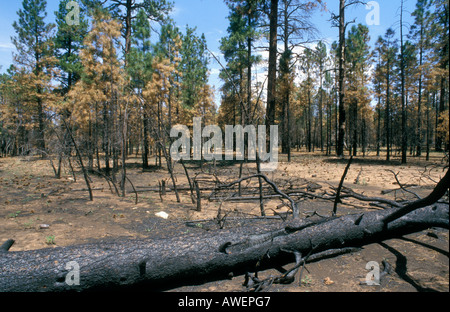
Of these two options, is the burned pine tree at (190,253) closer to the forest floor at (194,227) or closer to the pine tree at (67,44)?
the forest floor at (194,227)

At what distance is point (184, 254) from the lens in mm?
2904

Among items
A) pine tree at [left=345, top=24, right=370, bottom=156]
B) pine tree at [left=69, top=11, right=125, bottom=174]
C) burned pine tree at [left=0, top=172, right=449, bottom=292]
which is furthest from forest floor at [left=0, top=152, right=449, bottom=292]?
pine tree at [left=345, top=24, right=370, bottom=156]

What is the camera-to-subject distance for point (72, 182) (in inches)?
447

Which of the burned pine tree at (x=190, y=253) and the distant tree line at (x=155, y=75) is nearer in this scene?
the burned pine tree at (x=190, y=253)

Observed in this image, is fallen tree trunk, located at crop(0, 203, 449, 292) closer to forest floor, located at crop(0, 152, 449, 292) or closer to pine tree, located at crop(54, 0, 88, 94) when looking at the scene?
forest floor, located at crop(0, 152, 449, 292)

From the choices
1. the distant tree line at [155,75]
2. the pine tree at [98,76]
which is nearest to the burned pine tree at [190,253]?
the distant tree line at [155,75]

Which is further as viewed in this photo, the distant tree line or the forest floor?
the distant tree line

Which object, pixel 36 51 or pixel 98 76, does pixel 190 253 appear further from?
pixel 36 51

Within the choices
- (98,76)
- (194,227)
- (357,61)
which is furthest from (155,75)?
(357,61)

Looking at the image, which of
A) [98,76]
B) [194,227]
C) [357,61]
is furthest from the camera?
[357,61]

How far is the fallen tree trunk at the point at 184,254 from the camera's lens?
259 cm

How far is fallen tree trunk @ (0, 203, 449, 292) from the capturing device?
102 inches
